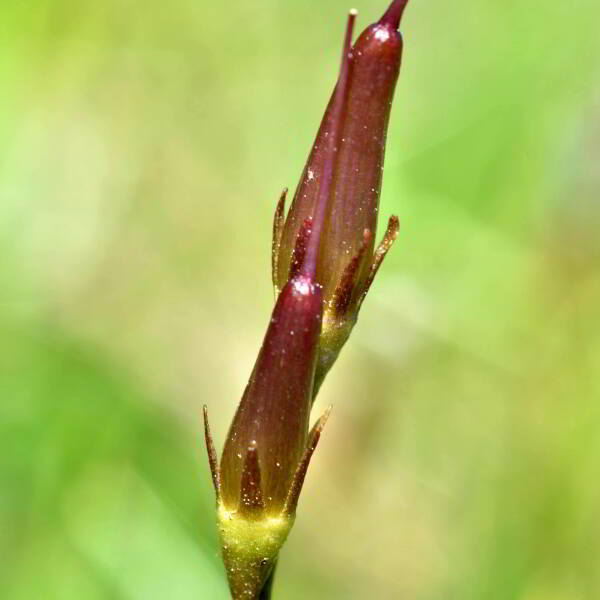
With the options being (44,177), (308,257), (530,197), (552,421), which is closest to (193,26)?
(44,177)

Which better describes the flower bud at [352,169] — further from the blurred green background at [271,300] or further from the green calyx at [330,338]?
the blurred green background at [271,300]

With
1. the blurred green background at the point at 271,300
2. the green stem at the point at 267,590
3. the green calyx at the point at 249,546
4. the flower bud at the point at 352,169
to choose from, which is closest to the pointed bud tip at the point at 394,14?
the flower bud at the point at 352,169

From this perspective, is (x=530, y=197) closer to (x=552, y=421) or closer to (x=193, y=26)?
(x=552, y=421)

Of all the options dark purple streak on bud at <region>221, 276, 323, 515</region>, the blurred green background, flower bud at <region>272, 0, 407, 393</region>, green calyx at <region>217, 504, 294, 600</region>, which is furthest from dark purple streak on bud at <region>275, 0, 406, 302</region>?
the blurred green background

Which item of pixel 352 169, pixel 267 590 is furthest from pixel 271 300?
pixel 352 169

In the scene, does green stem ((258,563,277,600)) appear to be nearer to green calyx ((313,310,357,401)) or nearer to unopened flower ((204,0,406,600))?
unopened flower ((204,0,406,600))

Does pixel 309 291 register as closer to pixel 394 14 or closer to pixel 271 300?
pixel 394 14

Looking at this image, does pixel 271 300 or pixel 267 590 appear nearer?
pixel 267 590

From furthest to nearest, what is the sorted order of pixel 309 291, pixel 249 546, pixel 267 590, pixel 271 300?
pixel 271 300 → pixel 267 590 → pixel 249 546 → pixel 309 291
